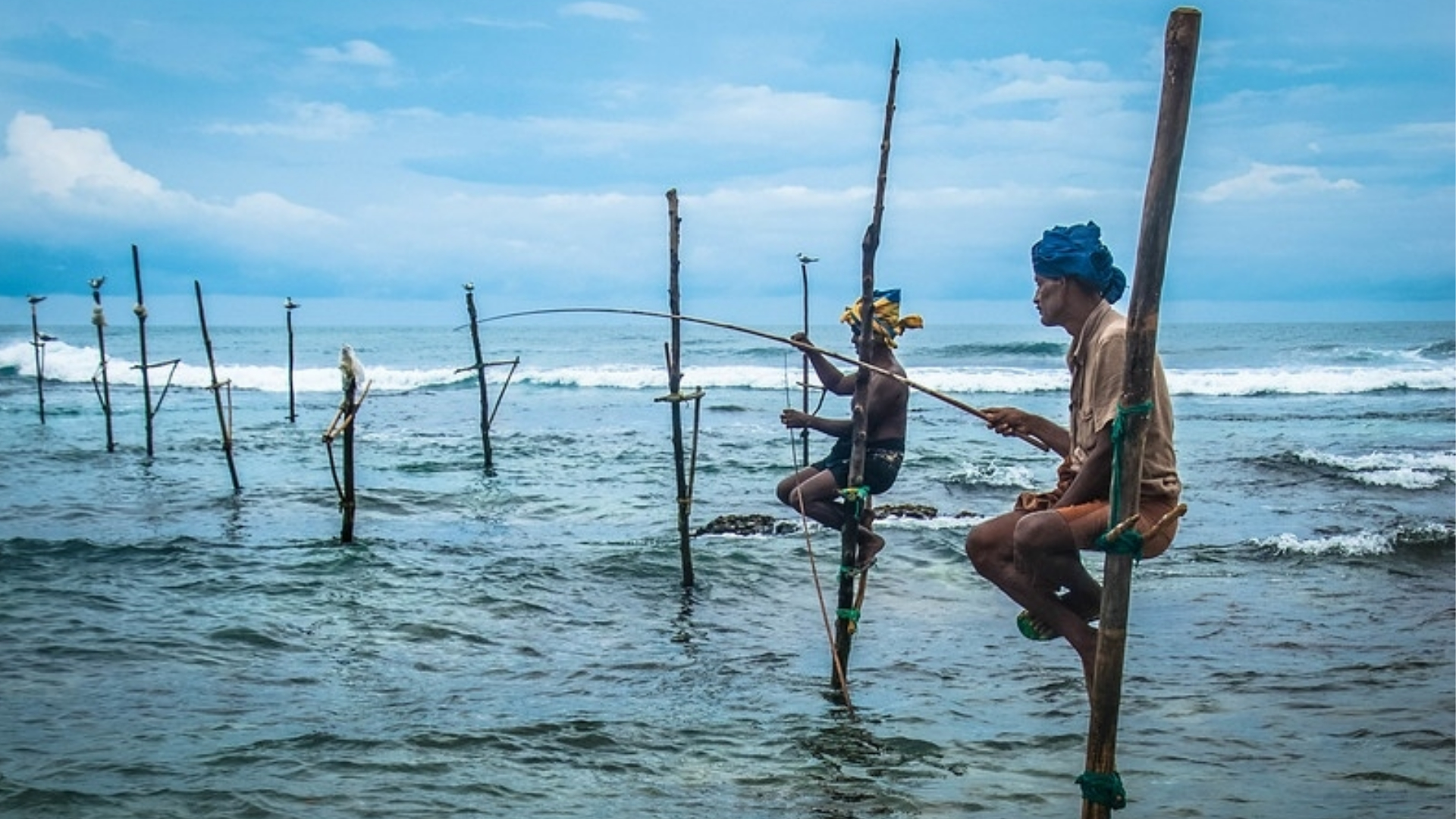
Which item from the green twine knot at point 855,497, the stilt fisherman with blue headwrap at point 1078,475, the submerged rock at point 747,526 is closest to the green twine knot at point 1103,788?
the stilt fisherman with blue headwrap at point 1078,475

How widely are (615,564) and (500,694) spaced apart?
417cm

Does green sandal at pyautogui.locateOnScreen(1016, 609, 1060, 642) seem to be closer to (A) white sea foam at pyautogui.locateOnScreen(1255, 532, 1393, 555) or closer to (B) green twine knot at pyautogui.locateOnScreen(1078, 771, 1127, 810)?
(B) green twine knot at pyautogui.locateOnScreen(1078, 771, 1127, 810)

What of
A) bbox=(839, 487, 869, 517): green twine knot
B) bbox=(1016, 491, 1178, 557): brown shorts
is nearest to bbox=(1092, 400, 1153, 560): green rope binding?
bbox=(1016, 491, 1178, 557): brown shorts

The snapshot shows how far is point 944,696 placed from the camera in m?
7.60

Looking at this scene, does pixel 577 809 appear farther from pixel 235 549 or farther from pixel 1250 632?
pixel 235 549

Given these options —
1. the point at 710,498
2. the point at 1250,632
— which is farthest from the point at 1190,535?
the point at 710,498

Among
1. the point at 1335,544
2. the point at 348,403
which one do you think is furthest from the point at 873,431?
the point at 1335,544

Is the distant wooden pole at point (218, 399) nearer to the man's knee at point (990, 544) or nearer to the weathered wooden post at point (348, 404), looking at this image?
the weathered wooden post at point (348, 404)

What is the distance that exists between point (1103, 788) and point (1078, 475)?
42.1 inches

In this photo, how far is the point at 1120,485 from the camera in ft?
13.3

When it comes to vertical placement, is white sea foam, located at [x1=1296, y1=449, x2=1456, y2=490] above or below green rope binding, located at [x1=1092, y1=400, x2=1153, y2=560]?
below

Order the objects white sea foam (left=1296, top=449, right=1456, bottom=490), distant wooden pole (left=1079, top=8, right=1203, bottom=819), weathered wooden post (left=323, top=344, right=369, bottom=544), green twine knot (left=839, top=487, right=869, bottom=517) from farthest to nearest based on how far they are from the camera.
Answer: white sea foam (left=1296, top=449, right=1456, bottom=490) → weathered wooden post (left=323, top=344, right=369, bottom=544) → green twine knot (left=839, top=487, right=869, bottom=517) → distant wooden pole (left=1079, top=8, right=1203, bottom=819)

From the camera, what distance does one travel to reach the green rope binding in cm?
398

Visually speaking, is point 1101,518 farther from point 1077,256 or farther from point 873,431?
point 873,431
